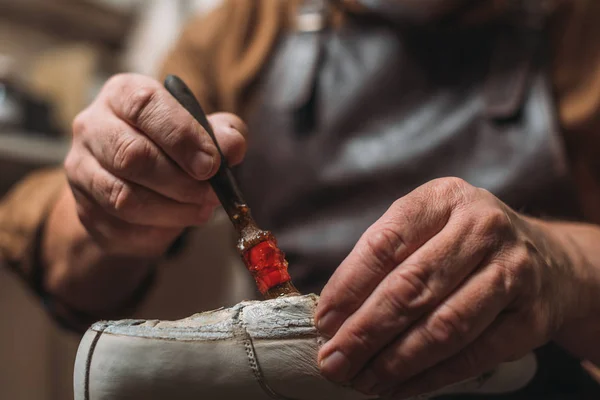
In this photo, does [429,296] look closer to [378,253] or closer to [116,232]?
[378,253]

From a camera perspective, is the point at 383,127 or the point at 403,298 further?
the point at 383,127

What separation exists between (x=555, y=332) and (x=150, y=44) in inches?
39.0

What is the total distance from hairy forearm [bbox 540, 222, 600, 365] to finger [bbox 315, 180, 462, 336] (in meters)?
0.13

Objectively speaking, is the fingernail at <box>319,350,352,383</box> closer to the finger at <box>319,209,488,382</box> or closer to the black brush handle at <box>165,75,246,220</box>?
the finger at <box>319,209,488,382</box>

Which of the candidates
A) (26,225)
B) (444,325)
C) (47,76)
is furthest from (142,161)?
(47,76)

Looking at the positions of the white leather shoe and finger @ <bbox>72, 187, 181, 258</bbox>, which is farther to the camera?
finger @ <bbox>72, 187, 181, 258</bbox>

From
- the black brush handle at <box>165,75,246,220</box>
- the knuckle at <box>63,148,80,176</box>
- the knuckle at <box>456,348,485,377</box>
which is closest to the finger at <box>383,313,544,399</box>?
the knuckle at <box>456,348,485,377</box>

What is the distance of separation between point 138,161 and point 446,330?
23cm

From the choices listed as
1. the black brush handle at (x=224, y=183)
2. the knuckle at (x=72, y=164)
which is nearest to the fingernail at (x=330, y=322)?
the black brush handle at (x=224, y=183)

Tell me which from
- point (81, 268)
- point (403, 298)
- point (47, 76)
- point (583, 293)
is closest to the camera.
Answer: point (403, 298)

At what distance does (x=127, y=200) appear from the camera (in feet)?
1.33

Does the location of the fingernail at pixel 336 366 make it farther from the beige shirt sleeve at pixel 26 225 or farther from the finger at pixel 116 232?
the beige shirt sleeve at pixel 26 225

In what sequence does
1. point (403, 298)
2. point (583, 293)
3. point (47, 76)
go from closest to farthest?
point (403, 298)
point (583, 293)
point (47, 76)

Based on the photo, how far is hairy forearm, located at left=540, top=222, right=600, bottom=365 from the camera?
389 millimetres
